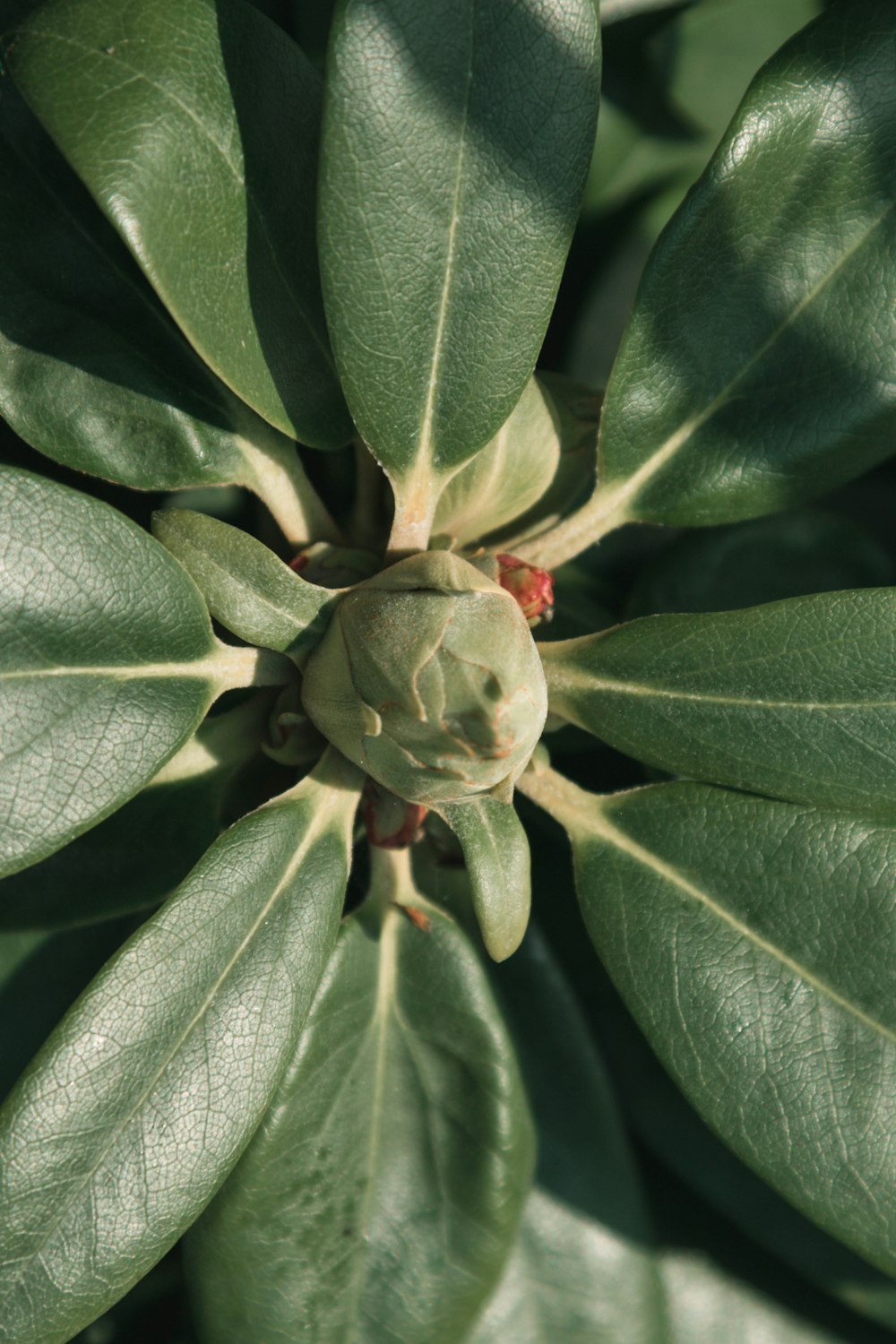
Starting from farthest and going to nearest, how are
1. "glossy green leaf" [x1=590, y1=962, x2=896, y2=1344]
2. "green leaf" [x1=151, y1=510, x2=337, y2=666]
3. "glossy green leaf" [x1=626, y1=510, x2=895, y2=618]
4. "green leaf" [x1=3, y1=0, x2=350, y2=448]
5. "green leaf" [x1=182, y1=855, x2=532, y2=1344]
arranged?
"glossy green leaf" [x1=590, y1=962, x2=896, y2=1344] → "glossy green leaf" [x1=626, y1=510, x2=895, y2=618] → "green leaf" [x1=182, y1=855, x2=532, y2=1344] → "green leaf" [x1=151, y1=510, x2=337, y2=666] → "green leaf" [x1=3, y1=0, x2=350, y2=448]

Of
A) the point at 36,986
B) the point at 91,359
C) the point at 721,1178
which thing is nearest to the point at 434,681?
the point at 91,359

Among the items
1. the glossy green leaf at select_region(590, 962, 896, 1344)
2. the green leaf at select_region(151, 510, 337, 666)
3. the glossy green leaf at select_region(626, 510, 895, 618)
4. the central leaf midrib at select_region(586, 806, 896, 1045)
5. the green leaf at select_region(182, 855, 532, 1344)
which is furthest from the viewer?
the glossy green leaf at select_region(590, 962, 896, 1344)

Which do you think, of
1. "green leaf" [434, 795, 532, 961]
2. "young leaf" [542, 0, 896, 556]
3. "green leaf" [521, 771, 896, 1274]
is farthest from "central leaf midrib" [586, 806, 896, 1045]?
"young leaf" [542, 0, 896, 556]

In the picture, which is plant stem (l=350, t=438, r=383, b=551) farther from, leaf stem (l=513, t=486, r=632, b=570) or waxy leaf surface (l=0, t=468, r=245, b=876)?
waxy leaf surface (l=0, t=468, r=245, b=876)

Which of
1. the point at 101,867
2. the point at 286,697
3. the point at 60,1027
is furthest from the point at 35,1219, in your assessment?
the point at 286,697

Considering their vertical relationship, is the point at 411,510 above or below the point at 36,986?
above

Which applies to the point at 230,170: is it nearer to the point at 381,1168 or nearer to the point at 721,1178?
the point at 381,1168

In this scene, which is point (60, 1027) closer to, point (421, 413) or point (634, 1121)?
point (421, 413)
